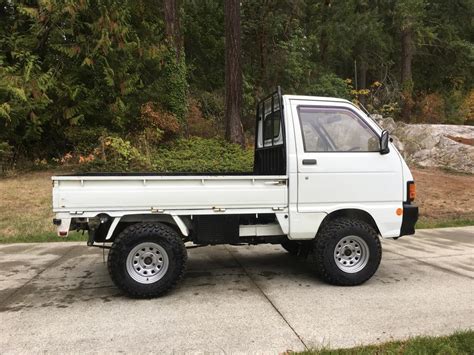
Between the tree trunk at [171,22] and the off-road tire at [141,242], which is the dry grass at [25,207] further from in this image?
the tree trunk at [171,22]

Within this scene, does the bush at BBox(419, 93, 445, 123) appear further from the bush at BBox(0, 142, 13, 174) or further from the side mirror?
the side mirror

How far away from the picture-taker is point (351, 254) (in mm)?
5965

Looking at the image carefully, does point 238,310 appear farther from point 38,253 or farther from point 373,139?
point 38,253

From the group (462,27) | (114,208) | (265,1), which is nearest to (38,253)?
(114,208)

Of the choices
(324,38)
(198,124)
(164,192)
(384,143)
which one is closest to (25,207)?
(164,192)

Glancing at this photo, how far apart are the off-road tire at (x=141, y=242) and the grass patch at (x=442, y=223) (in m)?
6.57

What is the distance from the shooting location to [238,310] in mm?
5031

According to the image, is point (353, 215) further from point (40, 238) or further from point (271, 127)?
point (40, 238)

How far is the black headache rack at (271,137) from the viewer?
604 centimetres

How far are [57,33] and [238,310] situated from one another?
13769 millimetres

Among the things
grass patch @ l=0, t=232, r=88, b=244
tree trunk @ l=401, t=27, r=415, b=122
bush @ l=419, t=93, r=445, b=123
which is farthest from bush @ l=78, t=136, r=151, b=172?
bush @ l=419, t=93, r=445, b=123

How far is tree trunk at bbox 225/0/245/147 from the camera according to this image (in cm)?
1678

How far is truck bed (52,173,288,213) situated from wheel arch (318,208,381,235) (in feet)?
2.06

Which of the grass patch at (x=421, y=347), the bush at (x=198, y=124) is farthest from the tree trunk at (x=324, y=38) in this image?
the grass patch at (x=421, y=347)
